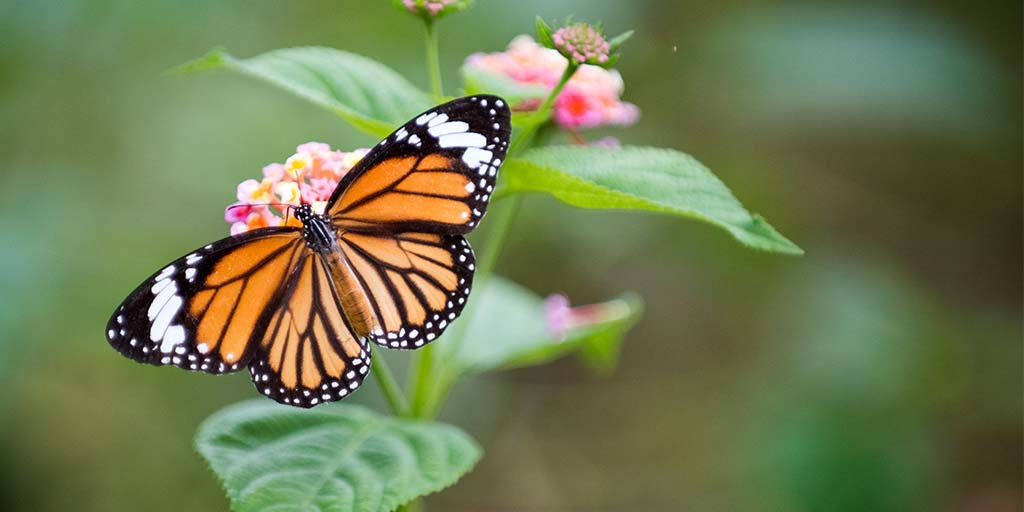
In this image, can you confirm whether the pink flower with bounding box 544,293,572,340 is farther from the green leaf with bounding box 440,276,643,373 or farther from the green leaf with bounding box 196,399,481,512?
the green leaf with bounding box 196,399,481,512

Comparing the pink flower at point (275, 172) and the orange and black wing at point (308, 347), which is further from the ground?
the pink flower at point (275, 172)

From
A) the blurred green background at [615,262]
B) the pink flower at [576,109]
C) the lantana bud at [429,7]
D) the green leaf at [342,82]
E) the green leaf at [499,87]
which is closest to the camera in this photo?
the green leaf at [342,82]

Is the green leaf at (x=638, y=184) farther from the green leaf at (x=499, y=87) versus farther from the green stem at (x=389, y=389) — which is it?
the green stem at (x=389, y=389)

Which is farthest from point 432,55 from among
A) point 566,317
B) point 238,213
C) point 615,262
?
point 615,262

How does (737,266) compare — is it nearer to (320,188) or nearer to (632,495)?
(632,495)

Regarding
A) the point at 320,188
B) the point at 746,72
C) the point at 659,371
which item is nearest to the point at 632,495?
the point at 659,371

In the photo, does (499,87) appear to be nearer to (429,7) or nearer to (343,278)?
(429,7)

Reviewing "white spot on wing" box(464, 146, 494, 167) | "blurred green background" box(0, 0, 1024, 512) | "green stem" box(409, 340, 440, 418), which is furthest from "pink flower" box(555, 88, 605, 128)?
"blurred green background" box(0, 0, 1024, 512)

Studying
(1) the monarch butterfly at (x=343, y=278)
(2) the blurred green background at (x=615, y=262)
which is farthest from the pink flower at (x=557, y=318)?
(2) the blurred green background at (x=615, y=262)

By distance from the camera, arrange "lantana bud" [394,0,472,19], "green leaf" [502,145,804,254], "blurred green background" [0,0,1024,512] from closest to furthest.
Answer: "green leaf" [502,145,804,254]
"lantana bud" [394,0,472,19]
"blurred green background" [0,0,1024,512]
